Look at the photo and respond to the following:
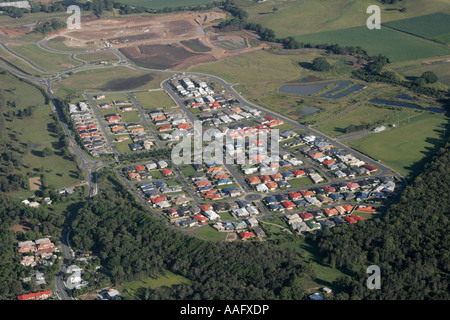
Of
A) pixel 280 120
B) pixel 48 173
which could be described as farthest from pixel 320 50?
pixel 48 173

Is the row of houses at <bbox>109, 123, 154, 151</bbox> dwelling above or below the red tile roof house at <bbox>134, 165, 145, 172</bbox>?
above

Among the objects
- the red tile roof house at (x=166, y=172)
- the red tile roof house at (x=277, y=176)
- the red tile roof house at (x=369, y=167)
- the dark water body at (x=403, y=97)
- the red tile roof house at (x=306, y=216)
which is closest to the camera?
the red tile roof house at (x=306, y=216)

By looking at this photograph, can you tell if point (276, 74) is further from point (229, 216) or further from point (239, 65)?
point (229, 216)

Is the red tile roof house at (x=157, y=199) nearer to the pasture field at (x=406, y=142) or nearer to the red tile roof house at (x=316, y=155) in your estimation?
the red tile roof house at (x=316, y=155)

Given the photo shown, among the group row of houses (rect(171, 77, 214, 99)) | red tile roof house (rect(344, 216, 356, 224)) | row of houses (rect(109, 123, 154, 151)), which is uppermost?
row of houses (rect(171, 77, 214, 99))

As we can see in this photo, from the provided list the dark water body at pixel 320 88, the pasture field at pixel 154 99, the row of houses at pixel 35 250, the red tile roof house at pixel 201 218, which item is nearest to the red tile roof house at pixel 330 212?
the red tile roof house at pixel 201 218

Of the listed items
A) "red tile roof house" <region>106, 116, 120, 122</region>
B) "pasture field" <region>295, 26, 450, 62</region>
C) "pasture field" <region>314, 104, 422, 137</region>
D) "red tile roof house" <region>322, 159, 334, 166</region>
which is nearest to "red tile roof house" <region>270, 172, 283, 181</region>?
"red tile roof house" <region>322, 159, 334, 166</region>

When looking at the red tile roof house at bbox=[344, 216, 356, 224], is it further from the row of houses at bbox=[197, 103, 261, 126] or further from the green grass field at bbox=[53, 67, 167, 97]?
the green grass field at bbox=[53, 67, 167, 97]
